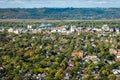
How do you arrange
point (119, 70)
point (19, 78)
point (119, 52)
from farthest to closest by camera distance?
point (119, 52) → point (119, 70) → point (19, 78)

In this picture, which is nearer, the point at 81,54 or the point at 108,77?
the point at 108,77

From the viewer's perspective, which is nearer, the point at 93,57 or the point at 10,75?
the point at 10,75

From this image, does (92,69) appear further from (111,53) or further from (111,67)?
(111,53)

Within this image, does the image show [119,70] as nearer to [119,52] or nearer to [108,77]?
[108,77]

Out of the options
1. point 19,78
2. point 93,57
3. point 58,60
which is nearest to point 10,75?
point 19,78

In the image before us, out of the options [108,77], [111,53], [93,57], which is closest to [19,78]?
[108,77]

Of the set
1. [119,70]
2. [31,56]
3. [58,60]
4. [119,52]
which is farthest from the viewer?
[119,52]

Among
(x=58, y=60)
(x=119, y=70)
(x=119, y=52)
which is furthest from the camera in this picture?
(x=119, y=52)

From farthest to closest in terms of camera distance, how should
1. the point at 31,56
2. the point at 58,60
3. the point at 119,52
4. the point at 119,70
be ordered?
the point at 119,52
the point at 31,56
the point at 58,60
the point at 119,70

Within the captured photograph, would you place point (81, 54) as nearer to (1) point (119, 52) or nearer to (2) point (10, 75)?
(1) point (119, 52)
